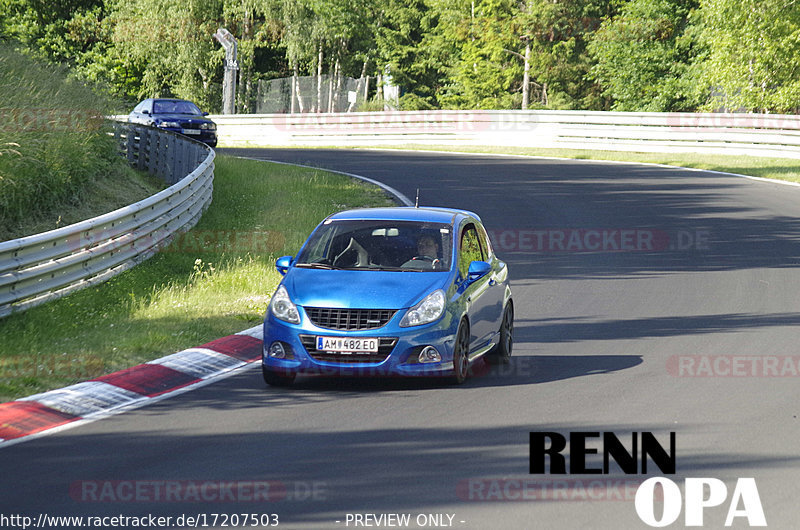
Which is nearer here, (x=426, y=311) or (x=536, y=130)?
(x=426, y=311)

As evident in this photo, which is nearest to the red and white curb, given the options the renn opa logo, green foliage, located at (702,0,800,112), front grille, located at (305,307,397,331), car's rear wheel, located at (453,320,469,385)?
front grille, located at (305,307,397,331)

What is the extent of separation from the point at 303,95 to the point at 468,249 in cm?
5456

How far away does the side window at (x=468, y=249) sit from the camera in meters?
10.8

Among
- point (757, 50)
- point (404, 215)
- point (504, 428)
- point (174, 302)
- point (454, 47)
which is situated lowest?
point (174, 302)

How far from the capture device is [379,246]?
1082 cm

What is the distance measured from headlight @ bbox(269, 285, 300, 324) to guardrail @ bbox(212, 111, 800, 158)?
2940cm

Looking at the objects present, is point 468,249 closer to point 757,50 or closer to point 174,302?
point 174,302

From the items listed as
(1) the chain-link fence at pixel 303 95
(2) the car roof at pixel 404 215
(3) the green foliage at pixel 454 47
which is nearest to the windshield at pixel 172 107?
(3) the green foliage at pixel 454 47

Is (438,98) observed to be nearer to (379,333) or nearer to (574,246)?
(574,246)

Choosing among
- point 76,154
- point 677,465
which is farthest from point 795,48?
point 677,465

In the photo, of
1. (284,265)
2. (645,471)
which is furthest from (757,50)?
(645,471)

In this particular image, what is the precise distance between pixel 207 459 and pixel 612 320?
707 centimetres

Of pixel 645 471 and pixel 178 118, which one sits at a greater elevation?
pixel 178 118

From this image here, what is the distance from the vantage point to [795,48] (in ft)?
145
